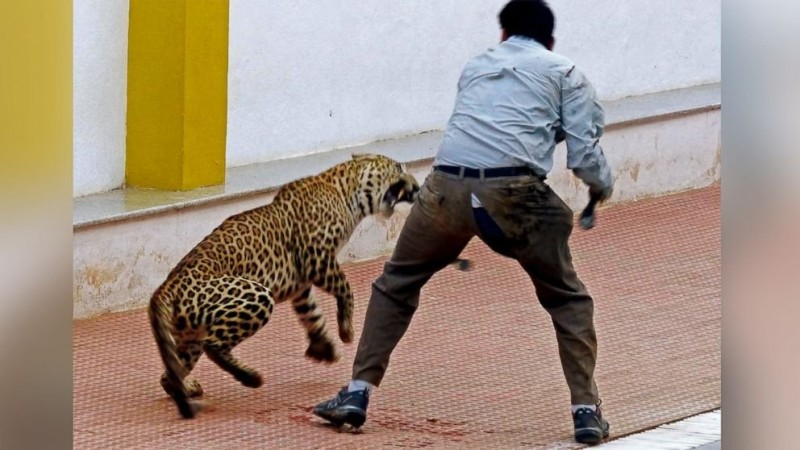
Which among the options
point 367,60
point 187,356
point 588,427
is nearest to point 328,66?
point 367,60

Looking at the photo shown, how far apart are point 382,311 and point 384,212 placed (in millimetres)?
1267

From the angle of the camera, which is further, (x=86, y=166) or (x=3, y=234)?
(x=86, y=166)

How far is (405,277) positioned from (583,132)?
0.90 meters

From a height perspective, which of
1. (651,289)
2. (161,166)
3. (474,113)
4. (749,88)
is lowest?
(651,289)

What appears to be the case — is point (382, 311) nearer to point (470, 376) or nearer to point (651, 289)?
point (470, 376)

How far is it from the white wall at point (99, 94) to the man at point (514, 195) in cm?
304

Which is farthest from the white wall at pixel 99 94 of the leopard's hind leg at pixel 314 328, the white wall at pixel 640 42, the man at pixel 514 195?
the white wall at pixel 640 42

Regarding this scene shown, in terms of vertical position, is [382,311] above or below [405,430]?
above

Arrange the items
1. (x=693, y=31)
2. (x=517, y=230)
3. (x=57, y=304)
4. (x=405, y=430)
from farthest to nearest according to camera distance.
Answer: (x=693, y=31)
(x=405, y=430)
(x=517, y=230)
(x=57, y=304)

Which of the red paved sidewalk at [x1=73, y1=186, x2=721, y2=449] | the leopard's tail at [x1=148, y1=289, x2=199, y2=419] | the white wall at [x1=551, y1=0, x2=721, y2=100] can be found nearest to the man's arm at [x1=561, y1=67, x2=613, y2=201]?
the red paved sidewalk at [x1=73, y1=186, x2=721, y2=449]

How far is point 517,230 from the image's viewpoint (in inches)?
229

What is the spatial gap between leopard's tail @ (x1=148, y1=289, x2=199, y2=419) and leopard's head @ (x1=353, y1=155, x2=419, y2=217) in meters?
1.26

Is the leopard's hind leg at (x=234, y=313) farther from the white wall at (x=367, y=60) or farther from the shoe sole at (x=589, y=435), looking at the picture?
the white wall at (x=367, y=60)

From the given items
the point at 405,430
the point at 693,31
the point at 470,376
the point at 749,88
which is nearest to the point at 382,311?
the point at 405,430
